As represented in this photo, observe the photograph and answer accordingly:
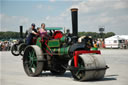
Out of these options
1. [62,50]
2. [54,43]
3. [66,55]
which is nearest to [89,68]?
[66,55]

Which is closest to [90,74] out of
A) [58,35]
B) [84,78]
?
[84,78]

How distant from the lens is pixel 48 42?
998 cm

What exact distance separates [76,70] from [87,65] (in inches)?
22.6

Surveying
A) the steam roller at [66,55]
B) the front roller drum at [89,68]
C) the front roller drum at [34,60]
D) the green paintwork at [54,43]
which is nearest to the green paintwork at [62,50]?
the steam roller at [66,55]

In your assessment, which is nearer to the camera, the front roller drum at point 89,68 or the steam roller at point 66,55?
the front roller drum at point 89,68

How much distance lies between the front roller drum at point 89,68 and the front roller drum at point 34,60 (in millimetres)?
1642

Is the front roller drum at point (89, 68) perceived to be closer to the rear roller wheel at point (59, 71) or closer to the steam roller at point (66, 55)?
the steam roller at point (66, 55)

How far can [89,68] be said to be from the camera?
26.5ft

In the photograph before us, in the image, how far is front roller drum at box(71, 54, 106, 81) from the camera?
8.09 meters

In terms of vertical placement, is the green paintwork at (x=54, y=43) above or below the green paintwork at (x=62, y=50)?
above

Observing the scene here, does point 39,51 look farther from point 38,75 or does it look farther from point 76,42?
point 76,42

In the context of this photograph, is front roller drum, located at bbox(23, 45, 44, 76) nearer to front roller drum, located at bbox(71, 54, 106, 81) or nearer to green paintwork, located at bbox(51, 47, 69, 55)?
green paintwork, located at bbox(51, 47, 69, 55)

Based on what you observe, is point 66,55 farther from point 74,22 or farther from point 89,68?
point 89,68

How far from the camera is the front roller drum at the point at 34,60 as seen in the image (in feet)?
31.7
